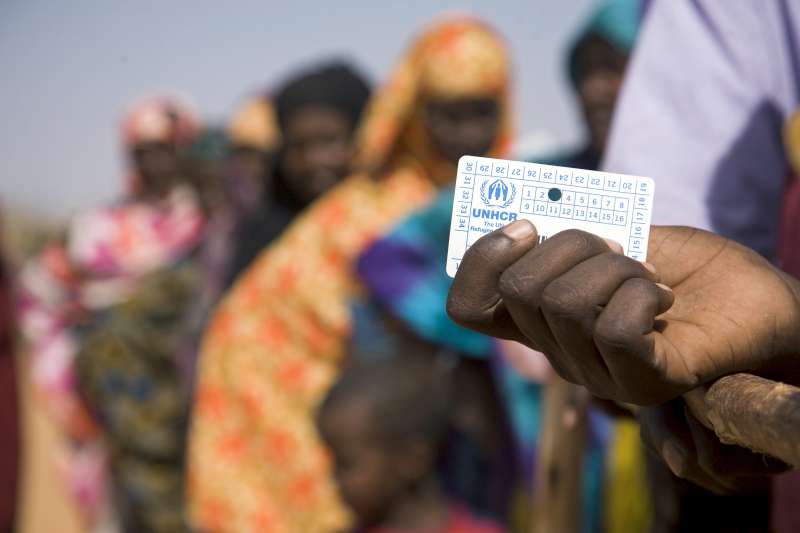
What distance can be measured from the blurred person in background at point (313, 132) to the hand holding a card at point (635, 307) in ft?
14.3

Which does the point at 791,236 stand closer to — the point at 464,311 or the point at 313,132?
the point at 464,311

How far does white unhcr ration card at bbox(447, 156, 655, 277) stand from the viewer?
135cm

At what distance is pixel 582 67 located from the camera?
4453 mm

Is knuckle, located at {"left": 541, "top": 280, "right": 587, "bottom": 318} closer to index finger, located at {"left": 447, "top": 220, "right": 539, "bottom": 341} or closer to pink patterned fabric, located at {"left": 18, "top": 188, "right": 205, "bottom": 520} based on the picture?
index finger, located at {"left": 447, "top": 220, "right": 539, "bottom": 341}

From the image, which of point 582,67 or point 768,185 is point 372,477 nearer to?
point 582,67

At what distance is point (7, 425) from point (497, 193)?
3.49 m

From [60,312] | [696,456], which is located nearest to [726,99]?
[696,456]

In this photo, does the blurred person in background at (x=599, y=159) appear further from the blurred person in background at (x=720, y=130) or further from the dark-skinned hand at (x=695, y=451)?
the dark-skinned hand at (x=695, y=451)

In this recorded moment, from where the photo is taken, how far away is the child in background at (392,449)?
12.7 ft

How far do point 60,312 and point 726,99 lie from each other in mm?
7378

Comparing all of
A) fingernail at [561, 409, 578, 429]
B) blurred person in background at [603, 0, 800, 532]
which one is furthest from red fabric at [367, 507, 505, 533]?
blurred person in background at [603, 0, 800, 532]

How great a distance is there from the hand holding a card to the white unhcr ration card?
0.10 ft

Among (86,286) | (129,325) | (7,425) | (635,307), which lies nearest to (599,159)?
(7,425)

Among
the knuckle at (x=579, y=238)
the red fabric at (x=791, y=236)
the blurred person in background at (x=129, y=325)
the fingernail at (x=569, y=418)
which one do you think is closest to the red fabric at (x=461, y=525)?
the fingernail at (x=569, y=418)
